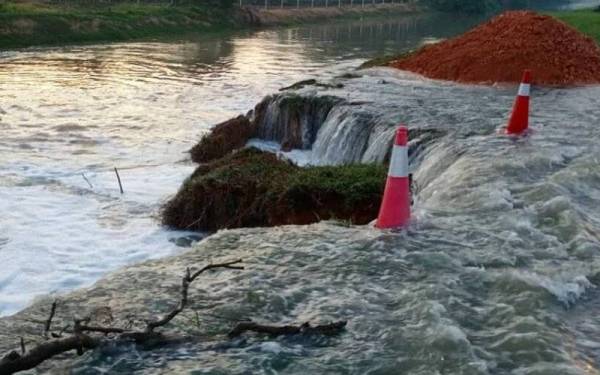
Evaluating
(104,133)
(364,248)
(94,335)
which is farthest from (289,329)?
(104,133)

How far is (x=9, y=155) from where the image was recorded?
1582 centimetres

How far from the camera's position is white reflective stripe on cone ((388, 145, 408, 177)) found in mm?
7168

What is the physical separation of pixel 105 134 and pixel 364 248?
1314 centimetres

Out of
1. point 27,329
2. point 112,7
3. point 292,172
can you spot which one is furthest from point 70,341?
point 112,7

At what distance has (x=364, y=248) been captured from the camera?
264 inches

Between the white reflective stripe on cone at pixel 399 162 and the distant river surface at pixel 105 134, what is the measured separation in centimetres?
380

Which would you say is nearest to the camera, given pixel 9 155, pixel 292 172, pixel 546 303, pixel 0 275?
pixel 546 303

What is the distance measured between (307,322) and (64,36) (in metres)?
38.8

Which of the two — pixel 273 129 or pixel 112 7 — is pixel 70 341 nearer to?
pixel 273 129

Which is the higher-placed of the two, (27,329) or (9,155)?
(27,329)

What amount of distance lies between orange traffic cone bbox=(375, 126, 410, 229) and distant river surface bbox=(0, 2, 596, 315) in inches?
143

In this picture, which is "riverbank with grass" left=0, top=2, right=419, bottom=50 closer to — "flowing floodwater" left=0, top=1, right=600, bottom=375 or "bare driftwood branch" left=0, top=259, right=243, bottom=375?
"flowing floodwater" left=0, top=1, right=600, bottom=375

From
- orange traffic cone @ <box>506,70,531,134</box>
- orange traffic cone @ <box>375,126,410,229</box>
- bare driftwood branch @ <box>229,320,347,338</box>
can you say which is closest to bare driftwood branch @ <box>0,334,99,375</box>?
bare driftwood branch @ <box>229,320,347,338</box>

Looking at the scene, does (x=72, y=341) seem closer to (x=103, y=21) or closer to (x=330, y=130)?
(x=330, y=130)
